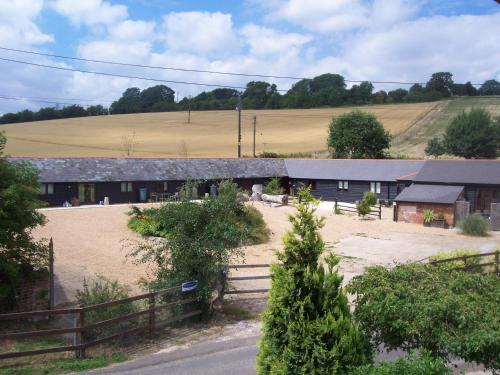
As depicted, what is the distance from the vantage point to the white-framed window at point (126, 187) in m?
38.4

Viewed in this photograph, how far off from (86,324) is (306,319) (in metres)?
6.84

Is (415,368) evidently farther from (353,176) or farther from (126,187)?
(353,176)

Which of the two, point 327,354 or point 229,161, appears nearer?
point 327,354

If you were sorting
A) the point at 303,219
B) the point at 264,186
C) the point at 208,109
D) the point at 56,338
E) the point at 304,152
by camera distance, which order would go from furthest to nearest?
the point at 208,109, the point at 304,152, the point at 264,186, the point at 56,338, the point at 303,219

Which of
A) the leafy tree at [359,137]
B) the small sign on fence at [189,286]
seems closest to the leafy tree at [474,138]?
the leafy tree at [359,137]

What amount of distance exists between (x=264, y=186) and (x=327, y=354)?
128 feet

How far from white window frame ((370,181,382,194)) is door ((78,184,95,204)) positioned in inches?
882

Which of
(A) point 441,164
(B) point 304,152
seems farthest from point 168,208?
(B) point 304,152

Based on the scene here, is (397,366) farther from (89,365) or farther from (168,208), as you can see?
(168,208)

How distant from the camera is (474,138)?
6425 centimetres

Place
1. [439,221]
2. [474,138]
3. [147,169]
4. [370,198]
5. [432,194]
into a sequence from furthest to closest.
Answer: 1. [474,138]
2. [147,169]
3. [370,198]
4. [432,194]
5. [439,221]

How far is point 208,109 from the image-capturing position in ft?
350

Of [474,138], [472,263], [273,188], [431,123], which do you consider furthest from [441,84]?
[472,263]

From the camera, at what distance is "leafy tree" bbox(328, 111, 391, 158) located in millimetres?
59906
